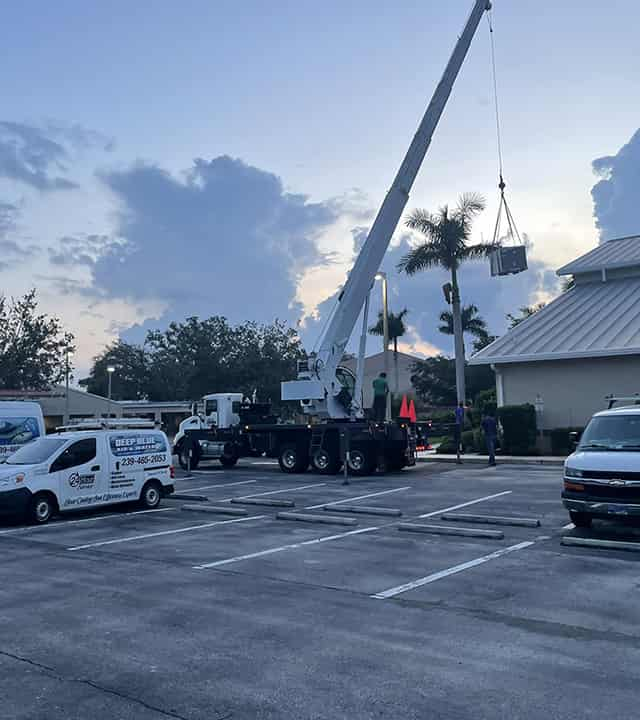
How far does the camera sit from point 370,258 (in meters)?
24.2

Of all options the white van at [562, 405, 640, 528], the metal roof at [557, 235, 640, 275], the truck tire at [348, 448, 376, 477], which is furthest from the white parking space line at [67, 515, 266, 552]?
the metal roof at [557, 235, 640, 275]

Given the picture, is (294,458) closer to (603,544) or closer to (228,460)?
(228,460)

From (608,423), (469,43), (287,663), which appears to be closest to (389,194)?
(469,43)

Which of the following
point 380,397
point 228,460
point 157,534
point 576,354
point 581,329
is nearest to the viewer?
point 157,534

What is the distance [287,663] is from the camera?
616 cm

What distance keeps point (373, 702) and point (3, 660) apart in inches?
127

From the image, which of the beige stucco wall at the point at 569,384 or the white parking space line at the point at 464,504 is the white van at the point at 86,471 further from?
the beige stucco wall at the point at 569,384

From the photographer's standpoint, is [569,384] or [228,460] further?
[569,384]

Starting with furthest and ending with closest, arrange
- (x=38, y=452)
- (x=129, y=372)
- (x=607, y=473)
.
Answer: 1. (x=129, y=372)
2. (x=38, y=452)
3. (x=607, y=473)

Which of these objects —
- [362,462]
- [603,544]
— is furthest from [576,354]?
[603,544]

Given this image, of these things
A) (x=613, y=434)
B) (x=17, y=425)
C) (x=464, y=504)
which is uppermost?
(x=17, y=425)

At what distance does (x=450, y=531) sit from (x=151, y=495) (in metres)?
7.59

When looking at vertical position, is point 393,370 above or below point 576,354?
above

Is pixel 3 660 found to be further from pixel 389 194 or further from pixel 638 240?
pixel 638 240
